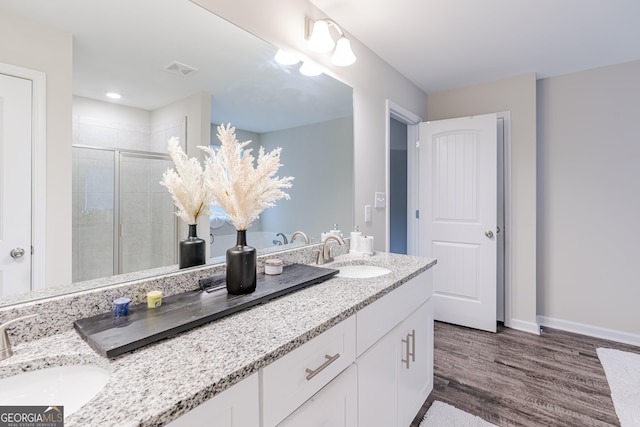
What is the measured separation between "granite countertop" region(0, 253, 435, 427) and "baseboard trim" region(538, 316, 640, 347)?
2.73m

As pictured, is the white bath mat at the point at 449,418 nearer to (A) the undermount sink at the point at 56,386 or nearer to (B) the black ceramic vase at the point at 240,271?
(B) the black ceramic vase at the point at 240,271

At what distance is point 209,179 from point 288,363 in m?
0.68

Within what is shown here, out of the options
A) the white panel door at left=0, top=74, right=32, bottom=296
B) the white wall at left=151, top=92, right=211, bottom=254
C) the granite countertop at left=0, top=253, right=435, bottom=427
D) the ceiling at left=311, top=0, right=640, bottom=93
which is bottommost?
the granite countertop at left=0, top=253, right=435, bottom=427

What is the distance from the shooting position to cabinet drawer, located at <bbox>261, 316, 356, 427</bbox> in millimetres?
738

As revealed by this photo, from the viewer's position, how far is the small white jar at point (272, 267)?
4.44 ft

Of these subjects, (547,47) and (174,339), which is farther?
(547,47)

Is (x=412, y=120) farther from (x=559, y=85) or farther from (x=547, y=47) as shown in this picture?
(x=559, y=85)

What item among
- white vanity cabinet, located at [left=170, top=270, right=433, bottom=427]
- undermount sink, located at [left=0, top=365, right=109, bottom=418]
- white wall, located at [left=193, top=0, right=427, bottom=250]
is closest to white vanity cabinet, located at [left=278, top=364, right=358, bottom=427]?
white vanity cabinet, located at [left=170, top=270, right=433, bottom=427]

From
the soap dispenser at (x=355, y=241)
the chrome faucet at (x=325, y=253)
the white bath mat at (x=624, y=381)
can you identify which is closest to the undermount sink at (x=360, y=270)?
the chrome faucet at (x=325, y=253)

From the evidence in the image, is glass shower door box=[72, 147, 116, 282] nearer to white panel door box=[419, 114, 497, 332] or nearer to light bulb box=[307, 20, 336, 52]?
light bulb box=[307, 20, 336, 52]

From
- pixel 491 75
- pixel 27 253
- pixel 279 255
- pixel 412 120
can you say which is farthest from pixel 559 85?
pixel 27 253

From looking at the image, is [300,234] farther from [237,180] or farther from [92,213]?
[92,213]

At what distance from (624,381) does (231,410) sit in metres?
2.62

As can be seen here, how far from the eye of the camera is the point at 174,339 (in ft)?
2.58
